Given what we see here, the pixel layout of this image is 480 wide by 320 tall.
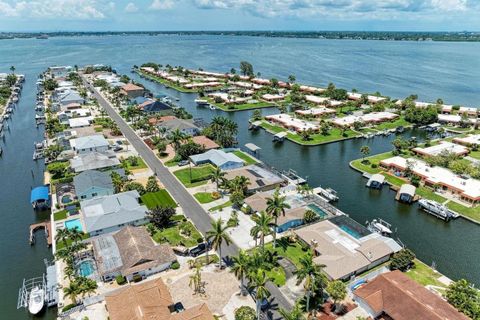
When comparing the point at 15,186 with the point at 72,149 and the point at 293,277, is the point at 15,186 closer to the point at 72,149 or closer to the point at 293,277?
the point at 72,149

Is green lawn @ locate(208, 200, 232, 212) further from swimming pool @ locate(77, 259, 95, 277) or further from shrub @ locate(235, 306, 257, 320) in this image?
shrub @ locate(235, 306, 257, 320)

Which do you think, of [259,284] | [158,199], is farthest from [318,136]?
[259,284]

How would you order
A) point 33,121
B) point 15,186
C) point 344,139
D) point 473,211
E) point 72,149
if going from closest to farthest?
point 473,211
point 15,186
point 72,149
point 344,139
point 33,121

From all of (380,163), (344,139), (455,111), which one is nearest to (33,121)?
(344,139)

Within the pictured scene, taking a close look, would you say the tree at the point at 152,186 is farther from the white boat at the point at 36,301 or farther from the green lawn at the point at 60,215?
the white boat at the point at 36,301

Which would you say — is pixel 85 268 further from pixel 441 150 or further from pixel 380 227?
pixel 441 150

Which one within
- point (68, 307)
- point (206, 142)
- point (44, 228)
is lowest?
point (44, 228)
